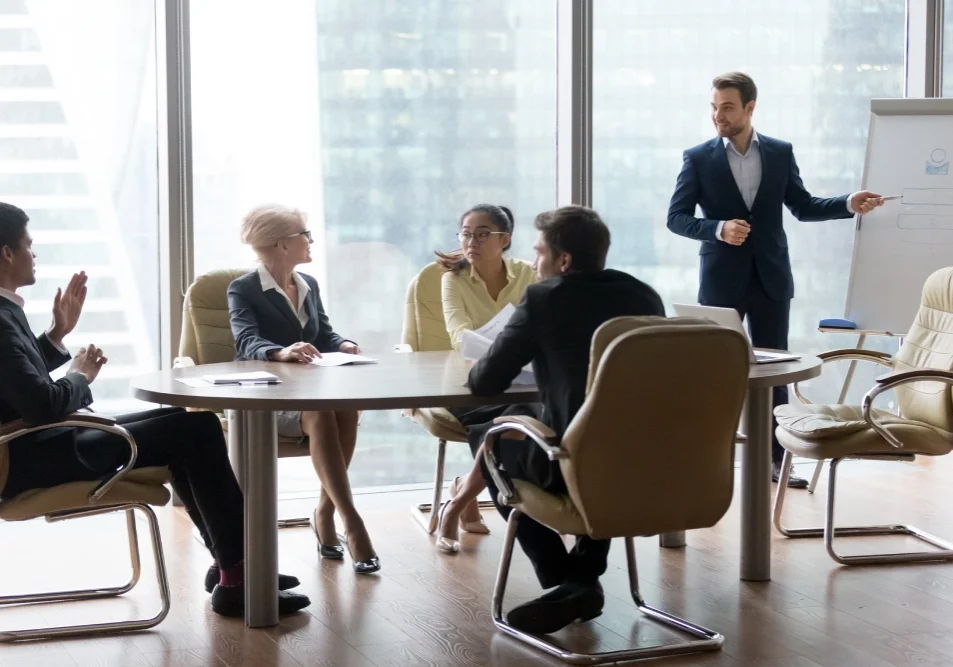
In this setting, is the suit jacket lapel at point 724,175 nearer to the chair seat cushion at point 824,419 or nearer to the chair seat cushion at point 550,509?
the chair seat cushion at point 824,419

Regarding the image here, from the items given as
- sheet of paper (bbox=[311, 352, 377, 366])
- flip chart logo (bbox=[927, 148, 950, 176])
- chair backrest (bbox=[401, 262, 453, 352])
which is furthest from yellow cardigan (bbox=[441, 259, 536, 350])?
flip chart logo (bbox=[927, 148, 950, 176])

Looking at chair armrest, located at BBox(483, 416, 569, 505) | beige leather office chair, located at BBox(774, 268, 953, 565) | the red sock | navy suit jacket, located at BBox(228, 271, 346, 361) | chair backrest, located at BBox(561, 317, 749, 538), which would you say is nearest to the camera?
chair backrest, located at BBox(561, 317, 749, 538)

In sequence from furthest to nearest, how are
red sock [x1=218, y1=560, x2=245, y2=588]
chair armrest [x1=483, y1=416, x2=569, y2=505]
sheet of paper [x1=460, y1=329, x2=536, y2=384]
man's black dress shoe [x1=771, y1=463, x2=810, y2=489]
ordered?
man's black dress shoe [x1=771, y1=463, x2=810, y2=489] < sheet of paper [x1=460, y1=329, x2=536, y2=384] < red sock [x1=218, y1=560, x2=245, y2=588] < chair armrest [x1=483, y1=416, x2=569, y2=505]

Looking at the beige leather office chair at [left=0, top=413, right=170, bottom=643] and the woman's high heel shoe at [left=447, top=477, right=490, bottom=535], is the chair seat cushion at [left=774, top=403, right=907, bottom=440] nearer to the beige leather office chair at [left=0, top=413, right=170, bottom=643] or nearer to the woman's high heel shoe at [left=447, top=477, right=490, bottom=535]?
the woman's high heel shoe at [left=447, top=477, right=490, bottom=535]

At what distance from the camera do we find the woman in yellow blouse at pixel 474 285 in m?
4.32

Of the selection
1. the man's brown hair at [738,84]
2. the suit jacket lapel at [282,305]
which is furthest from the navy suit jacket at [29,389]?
the man's brown hair at [738,84]

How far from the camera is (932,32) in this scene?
19.9ft

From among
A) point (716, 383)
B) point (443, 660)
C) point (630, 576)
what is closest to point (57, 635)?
point (443, 660)

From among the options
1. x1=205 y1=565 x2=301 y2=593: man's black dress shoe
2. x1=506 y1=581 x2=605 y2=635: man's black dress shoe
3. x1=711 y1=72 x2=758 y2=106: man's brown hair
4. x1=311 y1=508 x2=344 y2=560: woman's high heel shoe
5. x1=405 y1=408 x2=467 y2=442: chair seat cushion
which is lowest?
x1=311 y1=508 x2=344 y2=560: woman's high heel shoe

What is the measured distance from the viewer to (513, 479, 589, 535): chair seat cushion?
3023 mm

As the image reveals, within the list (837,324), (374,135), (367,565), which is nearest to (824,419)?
(837,324)

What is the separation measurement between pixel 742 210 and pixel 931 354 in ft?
3.54

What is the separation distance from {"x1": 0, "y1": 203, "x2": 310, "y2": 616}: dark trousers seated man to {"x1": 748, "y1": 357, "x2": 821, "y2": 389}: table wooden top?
4.89ft

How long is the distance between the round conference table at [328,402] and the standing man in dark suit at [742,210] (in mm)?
1078
